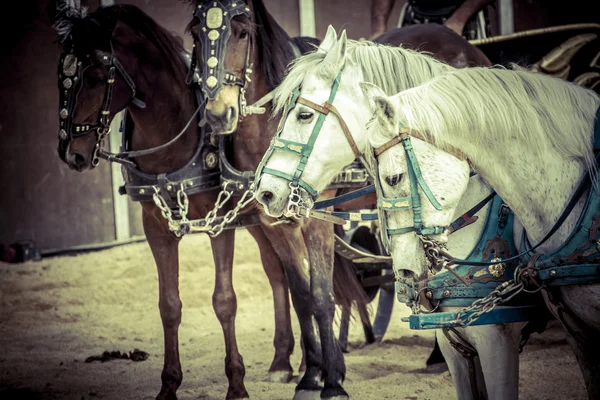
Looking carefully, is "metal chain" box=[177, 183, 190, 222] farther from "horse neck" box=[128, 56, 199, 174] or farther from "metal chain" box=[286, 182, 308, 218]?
"metal chain" box=[286, 182, 308, 218]

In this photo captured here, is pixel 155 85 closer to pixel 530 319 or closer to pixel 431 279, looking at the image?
pixel 431 279

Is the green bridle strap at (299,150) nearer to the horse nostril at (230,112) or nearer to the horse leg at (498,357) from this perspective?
the horse leg at (498,357)

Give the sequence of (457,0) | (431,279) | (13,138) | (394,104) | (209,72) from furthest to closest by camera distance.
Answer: (13,138) → (457,0) → (209,72) → (431,279) → (394,104)

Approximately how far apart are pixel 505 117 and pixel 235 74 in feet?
5.62

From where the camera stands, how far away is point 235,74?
3566 millimetres

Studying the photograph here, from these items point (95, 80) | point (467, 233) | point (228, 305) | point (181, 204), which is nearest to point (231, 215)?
point (181, 204)

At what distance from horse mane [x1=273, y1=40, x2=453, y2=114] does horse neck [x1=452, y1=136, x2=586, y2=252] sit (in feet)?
1.82

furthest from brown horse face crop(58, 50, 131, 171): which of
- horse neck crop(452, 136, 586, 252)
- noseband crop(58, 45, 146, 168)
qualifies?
horse neck crop(452, 136, 586, 252)

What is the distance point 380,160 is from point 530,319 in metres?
0.77

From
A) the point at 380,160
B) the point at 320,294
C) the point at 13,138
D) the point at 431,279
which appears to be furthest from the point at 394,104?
the point at 13,138

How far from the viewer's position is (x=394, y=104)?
2188 millimetres

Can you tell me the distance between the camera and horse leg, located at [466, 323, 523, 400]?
2.36 m

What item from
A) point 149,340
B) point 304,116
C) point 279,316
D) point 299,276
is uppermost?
point 304,116

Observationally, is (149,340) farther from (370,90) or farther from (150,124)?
(370,90)
